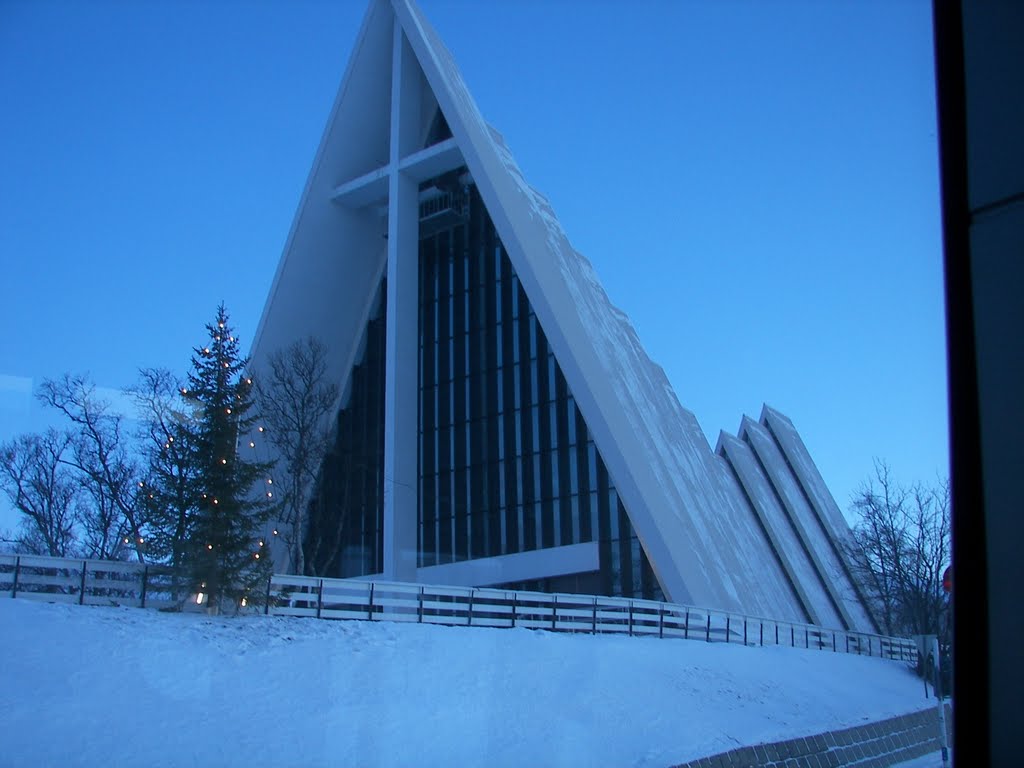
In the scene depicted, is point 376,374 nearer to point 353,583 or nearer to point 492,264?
point 492,264

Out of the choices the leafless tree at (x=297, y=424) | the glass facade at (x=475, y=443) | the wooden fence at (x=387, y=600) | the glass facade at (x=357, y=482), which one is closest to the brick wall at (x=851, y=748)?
the wooden fence at (x=387, y=600)

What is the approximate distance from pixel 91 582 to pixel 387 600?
8.28m

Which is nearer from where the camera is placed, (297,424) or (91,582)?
(91,582)

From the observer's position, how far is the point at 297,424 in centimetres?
2903

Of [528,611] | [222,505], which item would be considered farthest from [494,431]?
[222,505]

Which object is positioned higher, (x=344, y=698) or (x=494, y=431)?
(x=494, y=431)

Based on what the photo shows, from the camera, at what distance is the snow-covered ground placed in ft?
33.2

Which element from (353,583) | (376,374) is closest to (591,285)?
(376,374)

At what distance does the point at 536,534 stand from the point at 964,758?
98.1 feet

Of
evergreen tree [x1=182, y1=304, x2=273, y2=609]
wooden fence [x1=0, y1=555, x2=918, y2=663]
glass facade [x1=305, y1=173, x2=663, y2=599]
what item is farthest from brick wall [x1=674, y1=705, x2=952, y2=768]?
glass facade [x1=305, y1=173, x2=663, y2=599]

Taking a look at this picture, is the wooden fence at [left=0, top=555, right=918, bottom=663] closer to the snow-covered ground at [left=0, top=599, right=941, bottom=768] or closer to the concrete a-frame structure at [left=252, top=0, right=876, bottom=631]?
the snow-covered ground at [left=0, top=599, right=941, bottom=768]

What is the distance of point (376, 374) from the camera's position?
4047 cm

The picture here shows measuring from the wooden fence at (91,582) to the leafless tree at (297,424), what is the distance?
4278mm

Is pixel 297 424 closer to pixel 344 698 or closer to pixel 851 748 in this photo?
pixel 344 698
